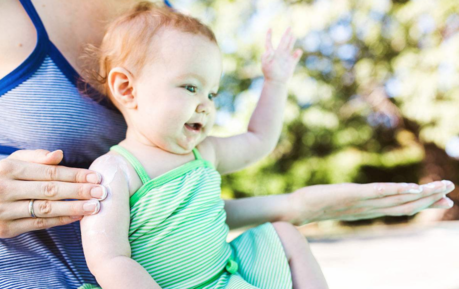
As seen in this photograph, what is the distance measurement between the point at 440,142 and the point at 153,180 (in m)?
6.64

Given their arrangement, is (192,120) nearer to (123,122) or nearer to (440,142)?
(123,122)

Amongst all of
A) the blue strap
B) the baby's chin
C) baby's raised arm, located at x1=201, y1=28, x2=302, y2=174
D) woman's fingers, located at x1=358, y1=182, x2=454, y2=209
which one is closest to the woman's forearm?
baby's raised arm, located at x1=201, y1=28, x2=302, y2=174

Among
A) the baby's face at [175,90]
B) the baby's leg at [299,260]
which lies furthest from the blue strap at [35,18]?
the baby's leg at [299,260]

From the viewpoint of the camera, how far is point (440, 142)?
6902 millimetres

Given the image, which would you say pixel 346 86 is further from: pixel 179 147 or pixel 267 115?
pixel 179 147

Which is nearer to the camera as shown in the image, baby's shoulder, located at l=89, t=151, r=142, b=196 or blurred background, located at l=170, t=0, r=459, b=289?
baby's shoulder, located at l=89, t=151, r=142, b=196

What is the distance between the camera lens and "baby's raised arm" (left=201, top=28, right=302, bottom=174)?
5.91 ft

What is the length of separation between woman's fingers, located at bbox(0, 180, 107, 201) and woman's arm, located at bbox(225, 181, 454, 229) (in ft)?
2.31

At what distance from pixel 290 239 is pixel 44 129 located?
891 mm

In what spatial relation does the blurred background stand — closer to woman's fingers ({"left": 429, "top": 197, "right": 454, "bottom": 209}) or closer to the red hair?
woman's fingers ({"left": 429, "top": 197, "right": 454, "bottom": 209})

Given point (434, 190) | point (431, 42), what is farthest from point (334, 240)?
point (431, 42)

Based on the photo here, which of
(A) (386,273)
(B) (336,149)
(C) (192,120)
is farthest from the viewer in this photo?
(B) (336,149)

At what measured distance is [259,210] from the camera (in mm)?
1740

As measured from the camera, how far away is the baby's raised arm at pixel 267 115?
1803 millimetres
